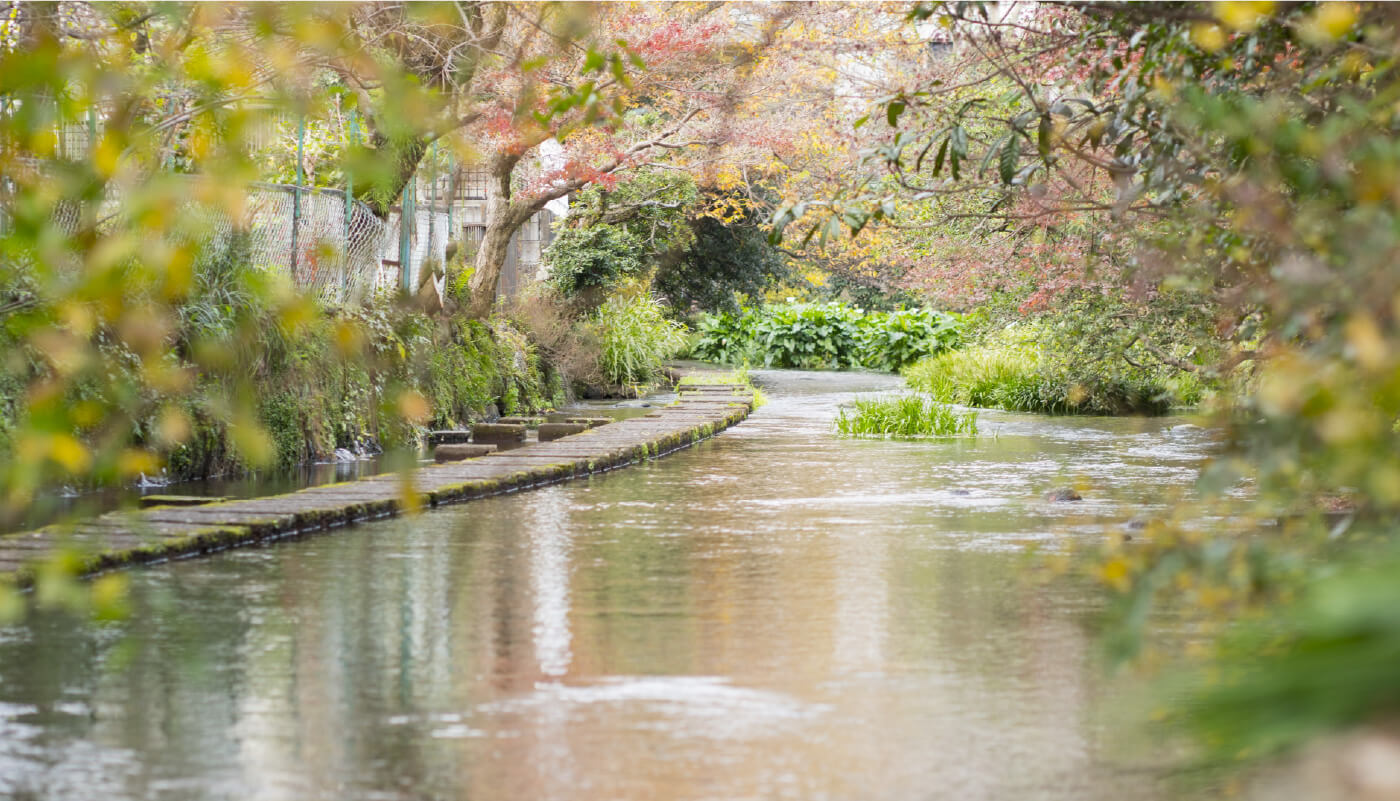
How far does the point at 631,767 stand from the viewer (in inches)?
201

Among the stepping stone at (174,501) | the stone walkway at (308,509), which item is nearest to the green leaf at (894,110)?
the stone walkway at (308,509)

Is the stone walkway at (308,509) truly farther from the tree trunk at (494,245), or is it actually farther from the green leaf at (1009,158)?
the tree trunk at (494,245)

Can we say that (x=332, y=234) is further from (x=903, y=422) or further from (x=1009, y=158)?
(x=1009, y=158)

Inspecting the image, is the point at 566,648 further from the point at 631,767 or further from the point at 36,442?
the point at 36,442

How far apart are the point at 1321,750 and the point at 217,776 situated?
4002 mm

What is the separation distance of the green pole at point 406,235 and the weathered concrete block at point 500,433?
2.39 m

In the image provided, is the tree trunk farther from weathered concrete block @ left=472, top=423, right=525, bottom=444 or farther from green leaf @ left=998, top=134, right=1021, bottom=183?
green leaf @ left=998, top=134, right=1021, bottom=183

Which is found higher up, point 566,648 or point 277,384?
point 277,384

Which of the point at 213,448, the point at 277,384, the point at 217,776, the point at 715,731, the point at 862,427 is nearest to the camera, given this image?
the point at 217,776

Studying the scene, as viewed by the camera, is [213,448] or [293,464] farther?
[293,464]

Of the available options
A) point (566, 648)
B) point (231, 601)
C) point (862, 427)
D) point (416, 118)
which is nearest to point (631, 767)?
point (566, 648)

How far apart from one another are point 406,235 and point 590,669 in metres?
14.8

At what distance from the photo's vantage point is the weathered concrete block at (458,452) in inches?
628

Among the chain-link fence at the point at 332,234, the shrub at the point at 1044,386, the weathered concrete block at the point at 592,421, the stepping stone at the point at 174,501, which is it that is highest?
the chain-link fence at the point at 332,234
